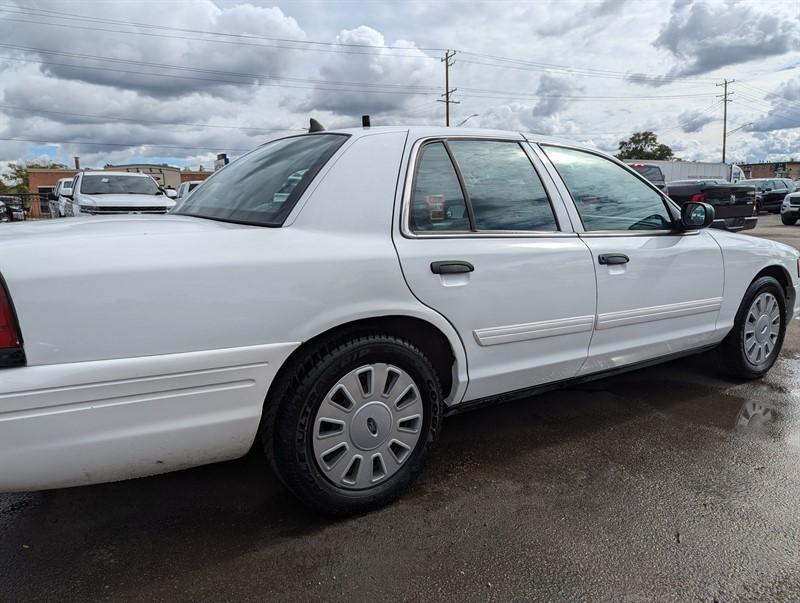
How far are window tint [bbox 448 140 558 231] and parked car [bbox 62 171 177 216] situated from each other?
850 cm

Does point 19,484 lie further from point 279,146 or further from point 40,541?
point 279,146

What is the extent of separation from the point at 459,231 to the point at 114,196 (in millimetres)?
10247

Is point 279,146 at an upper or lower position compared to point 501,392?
upper

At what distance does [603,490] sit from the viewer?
2605 mm

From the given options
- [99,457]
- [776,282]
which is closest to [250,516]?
[99,457]

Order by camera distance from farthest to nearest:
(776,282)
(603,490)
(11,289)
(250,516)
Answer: (776,282)
(603,490)
(250,516)
(11,289)

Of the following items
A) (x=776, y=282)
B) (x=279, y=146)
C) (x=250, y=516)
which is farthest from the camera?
(x=776, y=282)

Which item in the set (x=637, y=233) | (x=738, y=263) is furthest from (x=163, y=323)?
(x=738, y=263)

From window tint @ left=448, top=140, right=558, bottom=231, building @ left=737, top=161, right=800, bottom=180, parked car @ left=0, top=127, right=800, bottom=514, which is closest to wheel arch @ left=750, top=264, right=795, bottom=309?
parked car @ left=0, top=127, right=800, bottom=514

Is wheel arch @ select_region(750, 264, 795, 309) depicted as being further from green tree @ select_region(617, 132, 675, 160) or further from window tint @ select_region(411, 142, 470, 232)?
green tree @ select_region(617, 132, 675, 160)

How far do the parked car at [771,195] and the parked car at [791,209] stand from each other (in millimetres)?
7215

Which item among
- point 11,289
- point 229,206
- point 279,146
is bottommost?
point 11,289

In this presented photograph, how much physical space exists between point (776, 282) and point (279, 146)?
345cm

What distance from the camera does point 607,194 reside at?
3.25 metres
